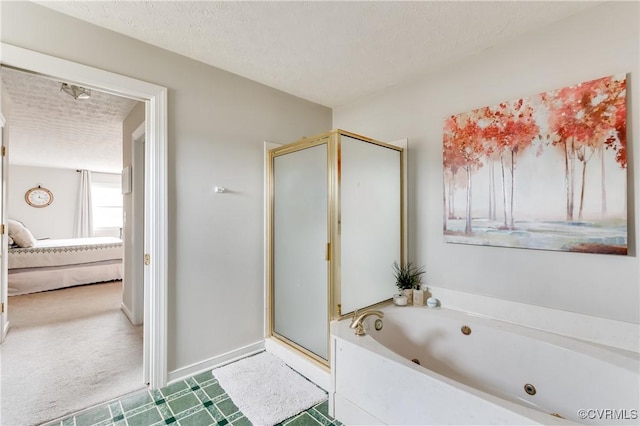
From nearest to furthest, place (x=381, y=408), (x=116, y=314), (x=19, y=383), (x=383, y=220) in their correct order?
(x=381, y=408), (x=19, y=383), (x=383, y=220), (x=116, y=314)

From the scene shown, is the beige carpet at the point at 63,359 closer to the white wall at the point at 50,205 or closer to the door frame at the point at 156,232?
the door frame at the point at 156,232

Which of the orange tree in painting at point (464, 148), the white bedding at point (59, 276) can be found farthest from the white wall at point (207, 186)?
the white bedding at point (59, 276)

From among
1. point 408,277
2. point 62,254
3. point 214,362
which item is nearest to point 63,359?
point 214,362

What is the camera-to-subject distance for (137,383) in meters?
2.12

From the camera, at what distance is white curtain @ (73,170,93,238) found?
287 inches

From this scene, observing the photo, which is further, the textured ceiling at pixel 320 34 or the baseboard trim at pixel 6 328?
the baseboard trim at pixel 6 328

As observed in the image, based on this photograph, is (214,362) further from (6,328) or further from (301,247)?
(6,328)

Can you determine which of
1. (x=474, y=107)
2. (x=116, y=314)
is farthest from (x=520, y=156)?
(x=116, y=314)

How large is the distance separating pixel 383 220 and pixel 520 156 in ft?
3.41

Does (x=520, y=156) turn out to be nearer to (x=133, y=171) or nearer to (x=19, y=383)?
(x=133, y=171)

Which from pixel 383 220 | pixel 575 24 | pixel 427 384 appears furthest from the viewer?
pixel 383 220

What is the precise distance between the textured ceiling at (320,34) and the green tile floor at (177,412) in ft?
8.00

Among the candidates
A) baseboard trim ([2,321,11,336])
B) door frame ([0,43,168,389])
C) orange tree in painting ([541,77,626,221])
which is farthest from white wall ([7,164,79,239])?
orange tree in painting ([541,77,626,221])

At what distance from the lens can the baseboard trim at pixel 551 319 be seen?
156cm
